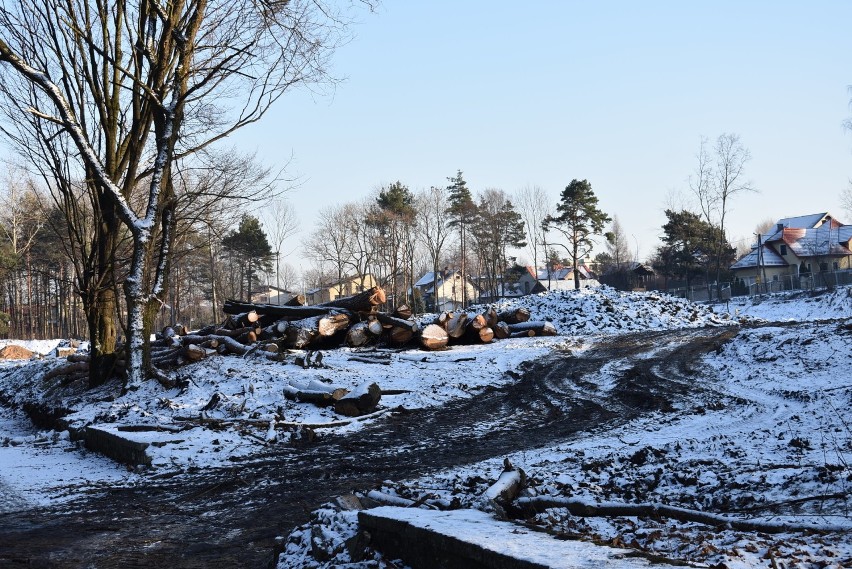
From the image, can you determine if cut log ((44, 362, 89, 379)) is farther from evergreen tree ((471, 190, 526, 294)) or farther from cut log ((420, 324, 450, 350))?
evergreen tree ((471, 190, 526, 294))

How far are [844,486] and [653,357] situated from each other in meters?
12.3

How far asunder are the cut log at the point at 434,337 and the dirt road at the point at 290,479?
13.2ft

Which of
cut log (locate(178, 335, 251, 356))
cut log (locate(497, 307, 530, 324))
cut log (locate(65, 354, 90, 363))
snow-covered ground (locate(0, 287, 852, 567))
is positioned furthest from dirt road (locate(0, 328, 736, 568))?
cut log (locate(65, 354, 90, 363))

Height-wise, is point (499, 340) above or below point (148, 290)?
below

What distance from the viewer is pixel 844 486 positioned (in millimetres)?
5215

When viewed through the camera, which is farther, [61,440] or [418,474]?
[61,440]

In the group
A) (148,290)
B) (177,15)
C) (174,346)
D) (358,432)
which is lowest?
(358,432)

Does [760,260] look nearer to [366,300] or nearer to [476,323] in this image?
[476,323]

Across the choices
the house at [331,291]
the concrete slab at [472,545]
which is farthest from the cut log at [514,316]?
the house at [331,291]

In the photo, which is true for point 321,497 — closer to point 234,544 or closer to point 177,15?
point 234,544

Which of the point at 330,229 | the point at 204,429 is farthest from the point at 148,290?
the point at 330,229

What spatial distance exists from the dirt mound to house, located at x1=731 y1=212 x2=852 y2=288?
169 ft

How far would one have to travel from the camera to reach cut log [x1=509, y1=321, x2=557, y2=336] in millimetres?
22781

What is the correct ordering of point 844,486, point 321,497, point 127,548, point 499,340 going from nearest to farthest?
1. point 844,486
2. point 127,548
3. point 321,497
4. point 499,340
